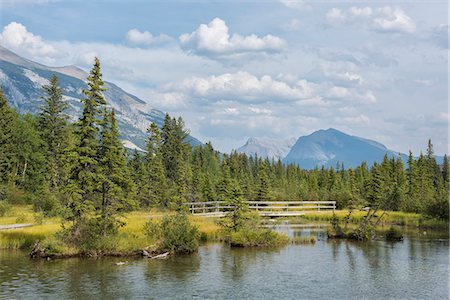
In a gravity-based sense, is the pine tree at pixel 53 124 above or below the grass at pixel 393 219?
above

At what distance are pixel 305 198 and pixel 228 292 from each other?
60468mm

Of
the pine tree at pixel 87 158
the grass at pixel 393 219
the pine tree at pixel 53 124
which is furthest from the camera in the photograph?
the pine tree at pixel 53 124

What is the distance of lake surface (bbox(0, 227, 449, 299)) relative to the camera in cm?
2364

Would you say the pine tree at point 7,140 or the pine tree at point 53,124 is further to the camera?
the pine tree at point 53,124

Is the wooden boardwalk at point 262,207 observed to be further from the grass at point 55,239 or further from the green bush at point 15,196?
the green bush at point 15,196

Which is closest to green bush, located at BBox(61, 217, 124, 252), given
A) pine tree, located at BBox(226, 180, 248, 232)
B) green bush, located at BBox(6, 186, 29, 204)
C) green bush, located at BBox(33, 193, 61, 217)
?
pine tree, located at BBox(226, 180, 248, 232)

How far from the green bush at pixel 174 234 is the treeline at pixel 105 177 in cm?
280

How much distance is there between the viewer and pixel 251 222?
132 ft

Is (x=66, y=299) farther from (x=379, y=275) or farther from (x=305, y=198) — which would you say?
(x=305, y=198)

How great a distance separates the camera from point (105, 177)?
3531cm

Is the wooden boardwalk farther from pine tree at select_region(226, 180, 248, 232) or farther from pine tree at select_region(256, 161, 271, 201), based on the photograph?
pine tree at select_region(226, 180, 248, 232)

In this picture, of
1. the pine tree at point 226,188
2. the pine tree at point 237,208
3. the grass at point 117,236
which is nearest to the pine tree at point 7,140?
the grass at point 117,236

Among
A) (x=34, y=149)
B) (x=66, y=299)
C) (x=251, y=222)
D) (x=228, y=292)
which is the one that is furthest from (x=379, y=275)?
(x=34, y=149)

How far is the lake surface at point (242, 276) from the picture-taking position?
23.6 m
